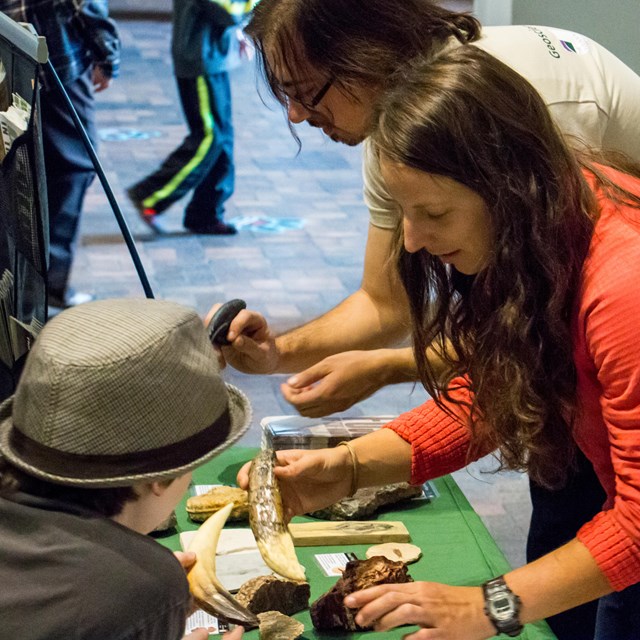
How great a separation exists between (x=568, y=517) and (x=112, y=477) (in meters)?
1.29

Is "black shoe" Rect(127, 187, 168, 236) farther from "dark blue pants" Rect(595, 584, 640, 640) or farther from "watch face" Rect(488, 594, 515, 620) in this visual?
"watch face" Rect(488, 594, 515, 620)

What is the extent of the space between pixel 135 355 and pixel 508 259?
1.86 feet

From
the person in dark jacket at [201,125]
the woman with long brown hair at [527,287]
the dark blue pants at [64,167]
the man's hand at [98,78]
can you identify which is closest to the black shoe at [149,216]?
the person in dark jacket at [201,125]

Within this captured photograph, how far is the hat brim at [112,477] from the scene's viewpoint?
4.01 feet

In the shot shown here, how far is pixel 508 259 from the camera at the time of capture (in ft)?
4.91

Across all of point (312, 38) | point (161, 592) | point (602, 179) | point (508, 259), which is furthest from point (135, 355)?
point (312, 38)

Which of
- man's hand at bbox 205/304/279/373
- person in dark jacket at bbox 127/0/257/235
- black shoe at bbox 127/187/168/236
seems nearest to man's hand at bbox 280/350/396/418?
man's hand at bbox 205/304/279/373

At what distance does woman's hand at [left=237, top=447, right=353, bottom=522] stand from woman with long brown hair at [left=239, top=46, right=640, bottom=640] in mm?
344

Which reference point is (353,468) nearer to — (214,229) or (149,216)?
(214,229)

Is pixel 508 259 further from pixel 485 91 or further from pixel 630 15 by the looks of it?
pixel 630 15

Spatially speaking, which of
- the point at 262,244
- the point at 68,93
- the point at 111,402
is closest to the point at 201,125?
the point at 262,244

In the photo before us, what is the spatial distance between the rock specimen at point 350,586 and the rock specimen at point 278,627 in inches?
1.6

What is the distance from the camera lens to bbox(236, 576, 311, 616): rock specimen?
176 centimetres

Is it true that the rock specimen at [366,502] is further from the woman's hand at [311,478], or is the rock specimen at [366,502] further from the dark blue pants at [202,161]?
the dark blue pants at [202,161]
